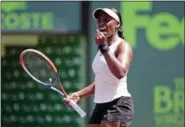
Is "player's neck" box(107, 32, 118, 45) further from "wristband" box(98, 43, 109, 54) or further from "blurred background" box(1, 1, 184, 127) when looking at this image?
"blurred background" box(1, 1, 184, 127)

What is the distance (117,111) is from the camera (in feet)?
15.1

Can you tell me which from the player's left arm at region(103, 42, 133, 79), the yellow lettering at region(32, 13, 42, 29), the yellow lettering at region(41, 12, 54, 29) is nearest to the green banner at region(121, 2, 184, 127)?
the yellow lettering at region(41, 12, 54, 29)

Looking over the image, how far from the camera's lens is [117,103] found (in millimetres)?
4621

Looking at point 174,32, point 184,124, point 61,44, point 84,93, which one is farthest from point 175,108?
A: point 84,93

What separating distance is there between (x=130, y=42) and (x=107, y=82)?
3.38 m

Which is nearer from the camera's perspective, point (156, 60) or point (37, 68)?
point (37, 68)

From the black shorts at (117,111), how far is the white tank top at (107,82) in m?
0.04

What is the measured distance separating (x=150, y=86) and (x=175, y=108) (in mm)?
404

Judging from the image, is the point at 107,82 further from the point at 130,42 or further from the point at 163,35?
the point at 163,35

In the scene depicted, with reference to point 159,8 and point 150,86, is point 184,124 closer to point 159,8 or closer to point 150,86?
point 150,86

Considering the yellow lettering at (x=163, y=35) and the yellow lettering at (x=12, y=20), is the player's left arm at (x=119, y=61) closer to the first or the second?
the yellow lettering at (x=163, y=35)

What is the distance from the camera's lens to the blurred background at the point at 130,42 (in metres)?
7.94

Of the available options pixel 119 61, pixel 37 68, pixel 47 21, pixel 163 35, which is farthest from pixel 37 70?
pixel 163 35

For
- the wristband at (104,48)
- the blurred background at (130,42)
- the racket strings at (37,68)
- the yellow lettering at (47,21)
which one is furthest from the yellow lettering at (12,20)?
the wristband at (104,48)
